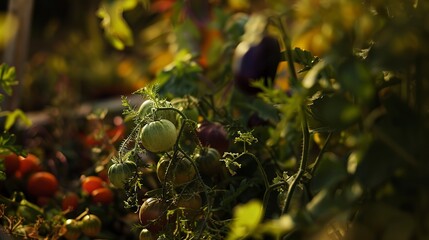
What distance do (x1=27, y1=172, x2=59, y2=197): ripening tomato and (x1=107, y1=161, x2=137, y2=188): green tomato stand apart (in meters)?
0.33

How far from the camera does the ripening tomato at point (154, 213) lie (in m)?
0.65

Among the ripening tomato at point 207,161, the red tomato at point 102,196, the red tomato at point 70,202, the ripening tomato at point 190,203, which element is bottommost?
the red tomato at point 102,196

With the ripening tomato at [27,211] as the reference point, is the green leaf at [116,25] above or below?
above

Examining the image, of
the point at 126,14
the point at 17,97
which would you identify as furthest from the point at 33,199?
the point at 126,14

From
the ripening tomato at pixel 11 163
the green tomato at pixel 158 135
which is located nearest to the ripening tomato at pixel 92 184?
the ripening tomato at pixel 11 163

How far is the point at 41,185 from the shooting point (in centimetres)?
96

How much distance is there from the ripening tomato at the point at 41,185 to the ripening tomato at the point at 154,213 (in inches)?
13.1

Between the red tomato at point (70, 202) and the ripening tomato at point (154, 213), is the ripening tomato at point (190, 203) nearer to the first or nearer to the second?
the ripening tomato at point (154, 213)

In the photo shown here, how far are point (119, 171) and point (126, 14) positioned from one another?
2.27m

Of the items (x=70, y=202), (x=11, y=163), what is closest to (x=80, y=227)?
(x=70, y=202)

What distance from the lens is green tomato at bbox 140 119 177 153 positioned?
0.60 m

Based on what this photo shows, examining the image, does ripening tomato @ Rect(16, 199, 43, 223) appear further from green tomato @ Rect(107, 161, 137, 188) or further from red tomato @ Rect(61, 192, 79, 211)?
green tomato @ Rect(107, 161, 137, 188)

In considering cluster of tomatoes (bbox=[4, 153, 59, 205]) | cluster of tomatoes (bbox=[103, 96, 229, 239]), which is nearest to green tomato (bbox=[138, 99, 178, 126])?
cluster of tomatoes (bbox=[103, 96, 229, 239])

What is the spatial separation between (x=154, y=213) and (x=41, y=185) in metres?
0.35
